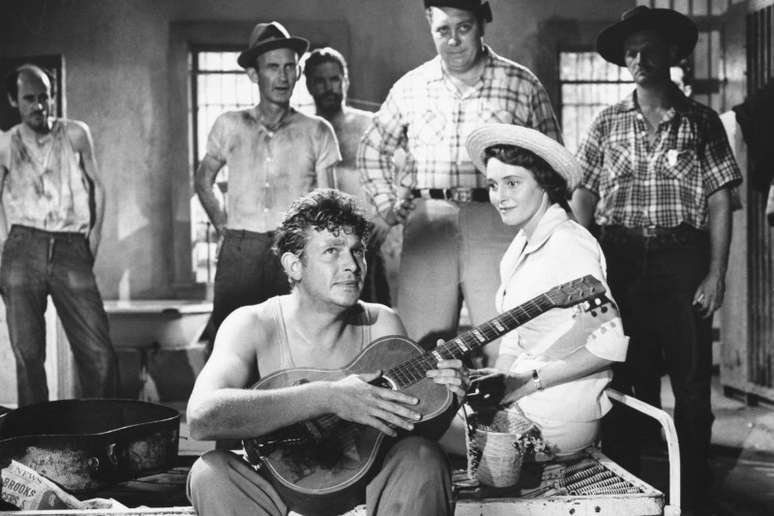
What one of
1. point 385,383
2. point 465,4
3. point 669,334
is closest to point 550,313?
point 385,383

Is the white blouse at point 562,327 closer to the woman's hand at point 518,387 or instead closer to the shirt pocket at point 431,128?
the woman's hand at point 518,387

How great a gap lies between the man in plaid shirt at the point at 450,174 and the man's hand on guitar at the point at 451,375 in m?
1.45

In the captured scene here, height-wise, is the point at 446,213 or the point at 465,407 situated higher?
the point at 446,213

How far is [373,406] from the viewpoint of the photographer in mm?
2689

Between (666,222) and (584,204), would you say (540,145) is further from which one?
(584,204)

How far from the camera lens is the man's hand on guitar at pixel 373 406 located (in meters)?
2.68

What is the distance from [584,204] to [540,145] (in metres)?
1.58

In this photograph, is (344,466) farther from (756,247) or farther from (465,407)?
(756,247)

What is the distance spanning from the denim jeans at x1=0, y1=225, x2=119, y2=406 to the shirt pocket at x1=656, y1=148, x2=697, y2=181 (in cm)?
387

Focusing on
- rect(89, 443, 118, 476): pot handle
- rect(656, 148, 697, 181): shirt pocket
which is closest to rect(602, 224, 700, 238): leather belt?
rect(656, 148, 697, 181): shirt pocket

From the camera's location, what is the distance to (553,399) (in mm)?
3229

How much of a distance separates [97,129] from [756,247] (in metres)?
5.72

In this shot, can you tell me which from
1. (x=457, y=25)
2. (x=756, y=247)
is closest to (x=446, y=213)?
(x=457, y=25)

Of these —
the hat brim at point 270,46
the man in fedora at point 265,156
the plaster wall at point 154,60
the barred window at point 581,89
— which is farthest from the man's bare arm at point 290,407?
the barred window at point 581,89
